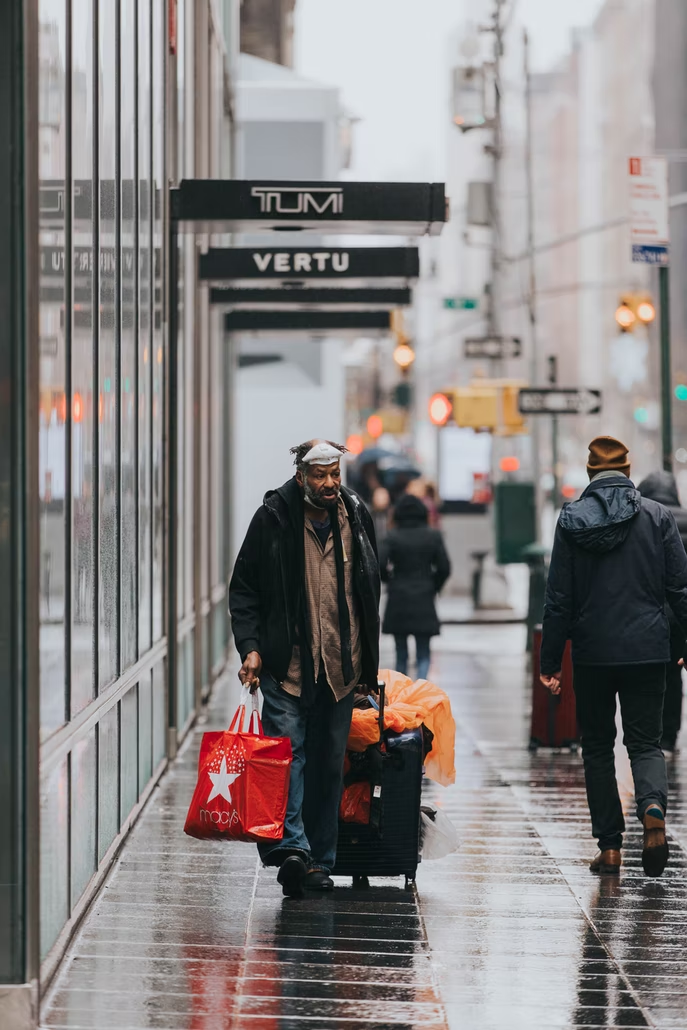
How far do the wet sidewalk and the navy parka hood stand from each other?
157 centimetres

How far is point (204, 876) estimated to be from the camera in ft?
27.1

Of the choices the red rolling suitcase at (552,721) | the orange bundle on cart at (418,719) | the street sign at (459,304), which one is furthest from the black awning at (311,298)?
the street sign at (459,304)

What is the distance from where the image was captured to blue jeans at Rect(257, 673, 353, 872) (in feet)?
25.2

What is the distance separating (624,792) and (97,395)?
15.2 ft

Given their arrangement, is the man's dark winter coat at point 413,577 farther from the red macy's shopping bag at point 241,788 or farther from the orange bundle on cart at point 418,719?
the red macy's shopping bag at point 241,788

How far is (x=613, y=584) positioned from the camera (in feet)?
27.2

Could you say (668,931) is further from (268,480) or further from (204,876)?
(268,480)

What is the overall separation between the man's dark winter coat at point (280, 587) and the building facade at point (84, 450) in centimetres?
65

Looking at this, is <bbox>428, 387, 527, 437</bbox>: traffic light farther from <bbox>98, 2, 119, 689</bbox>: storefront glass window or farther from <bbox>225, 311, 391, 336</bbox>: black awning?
<bbox>98, 2, 119, 689</bbox>: storefront glass window

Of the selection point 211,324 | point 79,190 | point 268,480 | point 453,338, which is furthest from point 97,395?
point 453,338

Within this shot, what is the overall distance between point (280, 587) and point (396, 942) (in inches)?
64.7

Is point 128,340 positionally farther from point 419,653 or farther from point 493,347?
point 493,347

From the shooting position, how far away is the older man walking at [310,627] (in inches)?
303

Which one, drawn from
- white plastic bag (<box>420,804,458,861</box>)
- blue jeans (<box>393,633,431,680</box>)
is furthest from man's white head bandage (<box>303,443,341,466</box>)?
blue jeans (<box>393,633,431,680</box>)
